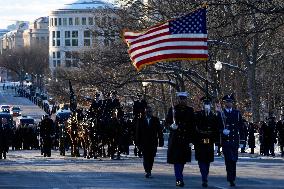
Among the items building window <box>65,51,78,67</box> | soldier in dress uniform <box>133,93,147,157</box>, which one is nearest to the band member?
soldier in dress uniform <box>133,93,147,157</box>

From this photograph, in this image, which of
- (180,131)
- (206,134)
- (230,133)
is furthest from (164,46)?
(230,133)

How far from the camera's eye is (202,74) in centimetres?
6500

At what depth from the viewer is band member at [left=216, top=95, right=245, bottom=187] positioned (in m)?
20.6

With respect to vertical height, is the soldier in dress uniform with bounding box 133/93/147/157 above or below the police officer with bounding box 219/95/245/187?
above

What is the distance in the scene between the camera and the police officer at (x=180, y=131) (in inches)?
819

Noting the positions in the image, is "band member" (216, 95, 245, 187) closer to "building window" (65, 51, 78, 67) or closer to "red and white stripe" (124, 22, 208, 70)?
"red and white stripe" (124, 22, 208, 70)

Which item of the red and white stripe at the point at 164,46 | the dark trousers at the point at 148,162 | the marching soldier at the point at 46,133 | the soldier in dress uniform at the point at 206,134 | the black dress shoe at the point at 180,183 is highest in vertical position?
the red and white stripe at the point at 164,46

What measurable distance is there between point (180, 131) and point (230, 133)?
3.18 feet

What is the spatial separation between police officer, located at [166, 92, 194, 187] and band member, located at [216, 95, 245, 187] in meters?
0.64

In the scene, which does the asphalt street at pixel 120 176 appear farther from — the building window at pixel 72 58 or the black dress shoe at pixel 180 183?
the building window at pixel 72 58

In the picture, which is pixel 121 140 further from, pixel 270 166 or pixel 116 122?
pixel 270 166

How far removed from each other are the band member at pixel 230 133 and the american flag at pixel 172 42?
14.8ft

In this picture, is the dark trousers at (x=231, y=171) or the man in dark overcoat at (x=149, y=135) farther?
the man in dark overcoat at (x=149, y=135)

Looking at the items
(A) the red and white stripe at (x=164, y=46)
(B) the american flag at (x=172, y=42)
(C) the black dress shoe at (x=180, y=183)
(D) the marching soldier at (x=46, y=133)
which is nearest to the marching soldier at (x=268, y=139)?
(D) the marching soldier at (x=46, y=133)
